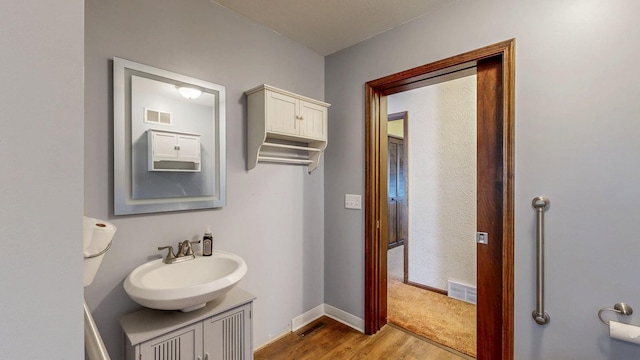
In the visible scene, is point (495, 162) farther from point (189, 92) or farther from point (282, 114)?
point (189, 92)

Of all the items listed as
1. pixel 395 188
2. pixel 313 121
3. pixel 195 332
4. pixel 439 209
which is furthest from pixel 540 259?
pixel 395 188

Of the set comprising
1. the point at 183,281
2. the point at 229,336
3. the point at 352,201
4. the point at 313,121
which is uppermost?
the point at 313,121

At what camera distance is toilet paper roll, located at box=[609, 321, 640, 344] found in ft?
3.91

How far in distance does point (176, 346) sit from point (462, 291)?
A: 8.63 feet

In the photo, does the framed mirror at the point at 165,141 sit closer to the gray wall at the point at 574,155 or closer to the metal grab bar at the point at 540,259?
the gray wall at the point at 574,155

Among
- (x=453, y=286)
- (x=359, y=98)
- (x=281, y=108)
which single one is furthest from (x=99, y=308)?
(x=453, y=286)

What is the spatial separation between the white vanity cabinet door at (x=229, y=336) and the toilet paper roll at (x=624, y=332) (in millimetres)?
1757

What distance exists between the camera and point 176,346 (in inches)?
50.1

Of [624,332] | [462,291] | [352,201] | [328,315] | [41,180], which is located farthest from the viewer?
[462,291]

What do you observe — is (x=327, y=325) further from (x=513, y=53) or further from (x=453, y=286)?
(x=513, y=53)

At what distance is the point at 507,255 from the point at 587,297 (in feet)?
1.20

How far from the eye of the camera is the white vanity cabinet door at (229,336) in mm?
1377

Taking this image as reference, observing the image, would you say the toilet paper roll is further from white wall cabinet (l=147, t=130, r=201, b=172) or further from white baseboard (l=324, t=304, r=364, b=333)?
white wall cabinet (l=147, t=130, r=201, b=172)

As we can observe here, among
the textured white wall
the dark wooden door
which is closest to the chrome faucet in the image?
the textured white wall
